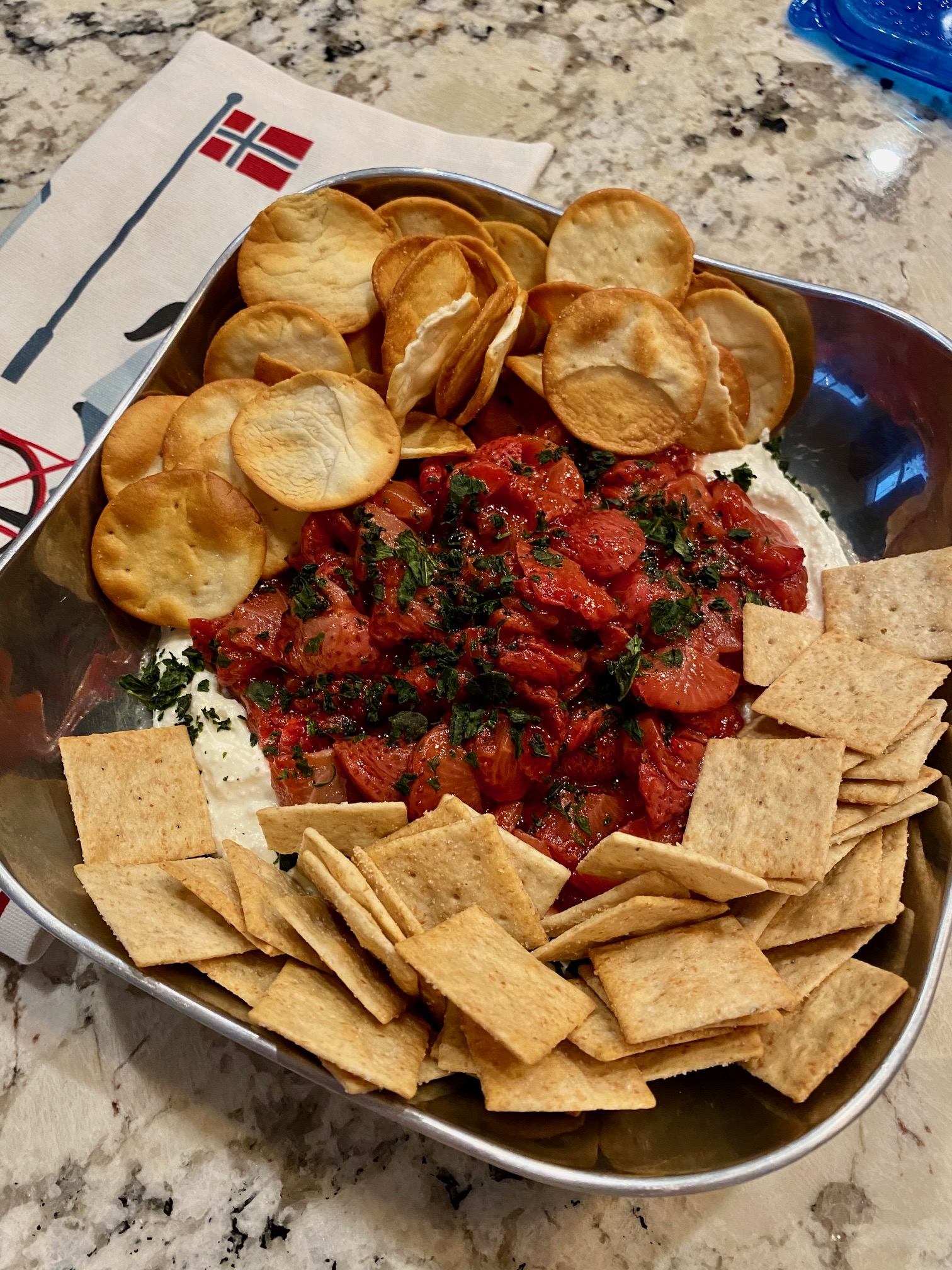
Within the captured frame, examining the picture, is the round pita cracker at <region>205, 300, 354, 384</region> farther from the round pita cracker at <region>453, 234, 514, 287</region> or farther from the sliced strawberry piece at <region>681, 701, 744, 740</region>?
the sliced strawberry piece at <region>681, 701, 744, 740</region>

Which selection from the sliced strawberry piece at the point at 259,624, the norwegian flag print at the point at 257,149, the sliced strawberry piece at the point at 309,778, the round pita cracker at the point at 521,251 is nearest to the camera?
the sliced strawberry piece at the point at 309,778

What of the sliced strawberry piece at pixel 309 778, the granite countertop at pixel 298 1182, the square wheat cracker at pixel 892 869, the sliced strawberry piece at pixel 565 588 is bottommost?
the granite countertop at pixel 298 1182

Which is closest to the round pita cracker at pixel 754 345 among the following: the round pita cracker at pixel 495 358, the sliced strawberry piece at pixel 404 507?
the round pita cracker at pixel 495 358

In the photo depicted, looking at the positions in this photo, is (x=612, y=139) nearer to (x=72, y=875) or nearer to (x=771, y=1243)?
(x=72, y=875)

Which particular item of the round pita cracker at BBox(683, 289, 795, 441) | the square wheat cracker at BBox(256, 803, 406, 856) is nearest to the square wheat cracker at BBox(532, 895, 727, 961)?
the square wheat cracker at BBox(256, 803, 406, 856)

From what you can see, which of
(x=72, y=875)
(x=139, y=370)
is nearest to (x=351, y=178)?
(x=139, y=370)

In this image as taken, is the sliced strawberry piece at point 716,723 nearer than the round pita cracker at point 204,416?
Yes

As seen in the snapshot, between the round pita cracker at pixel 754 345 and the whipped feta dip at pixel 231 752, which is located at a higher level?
the round pita cracker at pixel 754 345

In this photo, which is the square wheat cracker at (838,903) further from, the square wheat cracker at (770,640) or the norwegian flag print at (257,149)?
the norwegian flag print at (257,149)

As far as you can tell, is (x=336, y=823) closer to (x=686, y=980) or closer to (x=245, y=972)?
(x=245, y=972)
